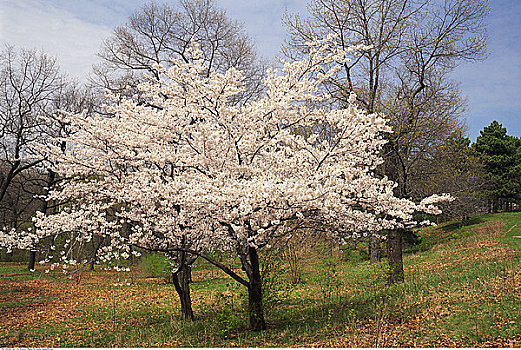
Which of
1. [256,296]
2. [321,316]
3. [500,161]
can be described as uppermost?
[500,161]

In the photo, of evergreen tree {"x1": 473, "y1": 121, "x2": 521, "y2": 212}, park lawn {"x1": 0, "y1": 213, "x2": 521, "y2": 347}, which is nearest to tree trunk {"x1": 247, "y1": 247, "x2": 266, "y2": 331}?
park lawn {"x1": 0, "y1": 213, "x2": 521, "y2": 347}

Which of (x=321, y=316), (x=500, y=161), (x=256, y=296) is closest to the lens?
(x=256, y=296)

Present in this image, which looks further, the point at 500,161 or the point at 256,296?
the point at 500,161

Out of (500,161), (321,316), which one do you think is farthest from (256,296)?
(500,161)

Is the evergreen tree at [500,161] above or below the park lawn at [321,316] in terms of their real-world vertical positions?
above

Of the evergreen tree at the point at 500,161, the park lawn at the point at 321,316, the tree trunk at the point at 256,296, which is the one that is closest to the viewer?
the park lawn at the point at 321,316

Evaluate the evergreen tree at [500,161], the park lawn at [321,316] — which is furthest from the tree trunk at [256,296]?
the evergreen tree at [500,161]

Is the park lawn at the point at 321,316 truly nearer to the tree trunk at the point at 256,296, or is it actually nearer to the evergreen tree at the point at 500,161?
the tree trunk at the point at 256,296

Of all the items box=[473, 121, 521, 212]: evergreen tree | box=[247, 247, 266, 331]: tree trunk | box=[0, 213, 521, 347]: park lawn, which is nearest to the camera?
box=[0, 213, 521, 347]: park lawn

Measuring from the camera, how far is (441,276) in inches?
361

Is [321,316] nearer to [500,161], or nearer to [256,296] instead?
[256,296]

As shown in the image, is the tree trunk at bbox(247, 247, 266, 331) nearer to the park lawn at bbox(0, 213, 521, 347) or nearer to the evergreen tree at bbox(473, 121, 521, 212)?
the park lawn at bbox(0, 213, 521, 347)

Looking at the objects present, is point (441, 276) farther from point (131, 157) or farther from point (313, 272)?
point (131, 157)

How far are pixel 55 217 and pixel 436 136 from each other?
31.6ft
